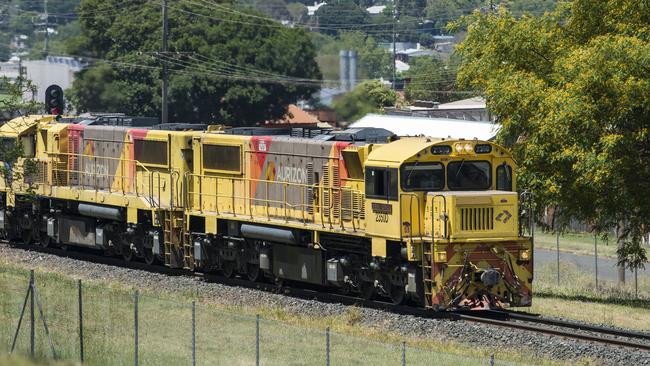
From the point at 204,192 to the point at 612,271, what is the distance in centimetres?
2297

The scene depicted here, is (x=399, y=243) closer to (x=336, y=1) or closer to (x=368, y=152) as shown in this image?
(x=368, y=152)

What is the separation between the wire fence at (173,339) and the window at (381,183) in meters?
3.29

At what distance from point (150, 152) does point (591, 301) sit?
12.8 meters

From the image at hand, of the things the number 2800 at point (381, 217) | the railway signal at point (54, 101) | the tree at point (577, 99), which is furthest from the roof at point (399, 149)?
the railway signal at point (54, 101)

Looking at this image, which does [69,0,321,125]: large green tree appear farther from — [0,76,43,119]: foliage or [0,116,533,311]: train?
[0,76,43,119]: foliage

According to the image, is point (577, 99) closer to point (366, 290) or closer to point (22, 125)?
point (366, 290)

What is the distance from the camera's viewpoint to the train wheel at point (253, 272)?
1164 inches

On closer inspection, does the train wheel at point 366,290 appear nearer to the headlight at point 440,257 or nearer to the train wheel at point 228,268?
the headlight at point 440,257

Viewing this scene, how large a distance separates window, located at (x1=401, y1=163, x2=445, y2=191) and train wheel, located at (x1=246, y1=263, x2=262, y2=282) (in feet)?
22.6

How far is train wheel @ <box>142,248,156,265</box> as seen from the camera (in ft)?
107

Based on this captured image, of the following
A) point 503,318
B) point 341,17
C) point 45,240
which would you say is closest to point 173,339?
point 503,318

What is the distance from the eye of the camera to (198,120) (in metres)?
80.3

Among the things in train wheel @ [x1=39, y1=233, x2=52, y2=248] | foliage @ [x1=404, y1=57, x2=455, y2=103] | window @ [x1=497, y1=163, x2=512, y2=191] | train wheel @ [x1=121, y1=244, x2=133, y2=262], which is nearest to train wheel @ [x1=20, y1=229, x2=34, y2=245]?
train wheel @ [x1=39, y1=233, x2=52, y2=248]

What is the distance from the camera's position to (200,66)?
7900 centimetres
